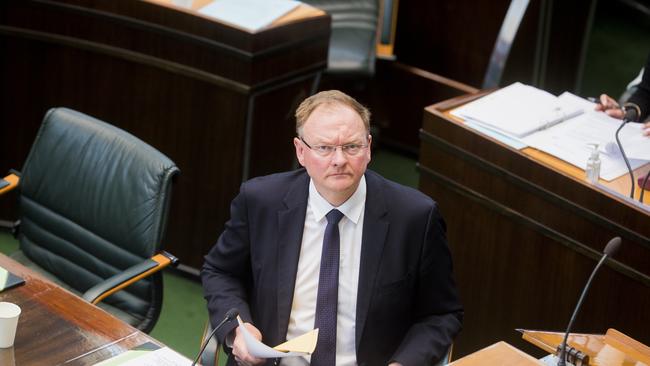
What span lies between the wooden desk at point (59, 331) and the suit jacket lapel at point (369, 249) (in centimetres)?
53

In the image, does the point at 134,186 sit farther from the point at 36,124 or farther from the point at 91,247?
the point at 36,124

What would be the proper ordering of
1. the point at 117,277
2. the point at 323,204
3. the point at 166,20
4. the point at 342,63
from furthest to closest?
the point at 342,63 < the point at 166,20 < the point at 117,277 < the point at 323,204

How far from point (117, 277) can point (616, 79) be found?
445 cm

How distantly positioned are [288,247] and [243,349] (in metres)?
0.31

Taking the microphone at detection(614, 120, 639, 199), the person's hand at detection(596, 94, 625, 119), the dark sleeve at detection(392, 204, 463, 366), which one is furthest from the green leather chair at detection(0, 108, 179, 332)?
the person's hand at detection(596, 94, 625, 119)

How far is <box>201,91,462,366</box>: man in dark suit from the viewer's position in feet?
9.98

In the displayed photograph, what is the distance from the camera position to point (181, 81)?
4.55 m

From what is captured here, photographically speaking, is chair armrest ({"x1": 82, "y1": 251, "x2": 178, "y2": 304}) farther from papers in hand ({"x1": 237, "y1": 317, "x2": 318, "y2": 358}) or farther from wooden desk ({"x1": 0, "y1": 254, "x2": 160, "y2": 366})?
papers in hand ({"x1": 237, "y1": 317, "x2": 318, "y2": 358})

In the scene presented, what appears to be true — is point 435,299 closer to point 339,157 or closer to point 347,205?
point 347,205

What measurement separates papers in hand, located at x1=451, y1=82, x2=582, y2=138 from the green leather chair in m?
1.09

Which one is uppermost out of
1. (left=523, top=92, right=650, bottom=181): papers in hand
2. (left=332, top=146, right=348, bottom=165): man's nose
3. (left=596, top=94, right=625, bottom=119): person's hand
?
(left=332, top=146, right=348, bottom=165): man's nose

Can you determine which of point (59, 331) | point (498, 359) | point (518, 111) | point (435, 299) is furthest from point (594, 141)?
point (59, 331)

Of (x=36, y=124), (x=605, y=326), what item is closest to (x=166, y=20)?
(x=36, y=124)

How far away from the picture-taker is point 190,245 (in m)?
4.81
